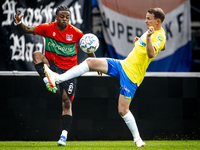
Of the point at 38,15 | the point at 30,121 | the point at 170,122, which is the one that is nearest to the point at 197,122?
the point at 170,122

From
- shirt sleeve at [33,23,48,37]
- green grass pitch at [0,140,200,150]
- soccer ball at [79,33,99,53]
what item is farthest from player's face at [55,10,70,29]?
green grass pitch at [0,140,200,150]

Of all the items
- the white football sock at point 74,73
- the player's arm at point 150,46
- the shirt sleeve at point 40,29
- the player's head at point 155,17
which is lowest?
the white football sock at point 74,73


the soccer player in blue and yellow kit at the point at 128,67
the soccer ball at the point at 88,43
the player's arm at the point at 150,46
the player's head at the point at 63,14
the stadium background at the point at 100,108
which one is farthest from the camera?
the stadium background at the point at 100,108

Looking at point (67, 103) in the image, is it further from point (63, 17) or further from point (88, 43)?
point (63, 17)

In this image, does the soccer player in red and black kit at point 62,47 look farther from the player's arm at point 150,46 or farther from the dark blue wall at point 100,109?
the player's arm at point 150,46

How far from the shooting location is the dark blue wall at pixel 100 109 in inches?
237

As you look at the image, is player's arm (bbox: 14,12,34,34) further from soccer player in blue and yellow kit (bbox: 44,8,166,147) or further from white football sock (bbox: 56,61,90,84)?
white football sock (bbox: 56,61,90,84)

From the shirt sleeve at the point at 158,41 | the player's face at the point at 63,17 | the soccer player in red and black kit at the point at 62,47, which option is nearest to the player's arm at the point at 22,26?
the soccer player in red and black kit at the point at 62,47

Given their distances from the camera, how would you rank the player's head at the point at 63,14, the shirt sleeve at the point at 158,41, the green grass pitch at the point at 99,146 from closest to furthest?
the shirt sleeve at the point at 158,41 → the green grass pitch at the point at 99,146 → the player's head at the point at 63,14

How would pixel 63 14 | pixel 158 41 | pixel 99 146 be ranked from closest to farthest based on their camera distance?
pixel 158 41 < pixel 99 146 < pixel 63 14

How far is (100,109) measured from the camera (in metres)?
6.10

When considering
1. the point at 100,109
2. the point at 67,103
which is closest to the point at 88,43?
the point at 67,103

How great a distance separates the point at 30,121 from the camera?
19.7ft

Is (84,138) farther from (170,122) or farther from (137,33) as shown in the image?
(137,33)
